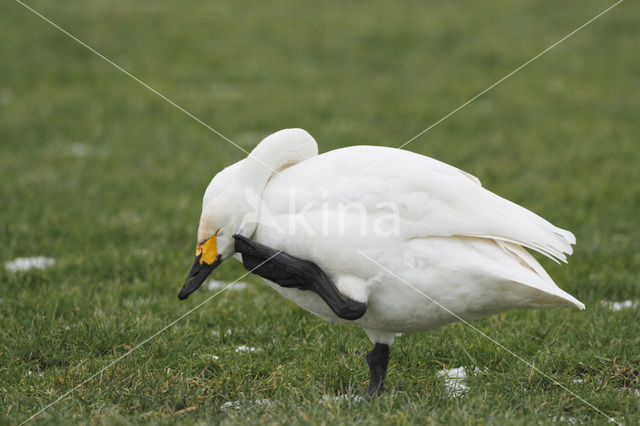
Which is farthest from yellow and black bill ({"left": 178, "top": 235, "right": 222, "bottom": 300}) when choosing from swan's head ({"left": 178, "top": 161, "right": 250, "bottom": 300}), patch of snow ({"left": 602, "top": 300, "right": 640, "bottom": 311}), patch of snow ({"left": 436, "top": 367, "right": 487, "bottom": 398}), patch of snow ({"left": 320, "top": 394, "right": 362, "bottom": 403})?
patch of snow ({"left": 602, "top": 300, "right": 640, "bottom": 311})

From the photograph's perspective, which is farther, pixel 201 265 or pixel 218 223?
pixel 201 265

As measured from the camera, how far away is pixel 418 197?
3.24m

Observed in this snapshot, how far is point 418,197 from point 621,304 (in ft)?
7.95

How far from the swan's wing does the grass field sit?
0.80 meters

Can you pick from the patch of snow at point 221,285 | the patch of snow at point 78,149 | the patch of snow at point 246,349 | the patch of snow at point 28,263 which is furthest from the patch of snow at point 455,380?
the patch of snow at point 78,149

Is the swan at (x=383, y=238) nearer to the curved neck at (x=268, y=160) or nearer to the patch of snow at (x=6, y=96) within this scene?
the curved neck at (x=268, y=160)

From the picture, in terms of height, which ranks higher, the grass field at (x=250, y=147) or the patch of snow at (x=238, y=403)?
the patch of snow at (x=238, y=403)

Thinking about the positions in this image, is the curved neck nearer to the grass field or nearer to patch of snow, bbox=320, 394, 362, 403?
patch of snow, bbox=320, 394, 362, 403

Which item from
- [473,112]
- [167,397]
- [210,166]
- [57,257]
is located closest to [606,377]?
[167,397]

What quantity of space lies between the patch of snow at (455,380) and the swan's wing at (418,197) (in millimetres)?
868

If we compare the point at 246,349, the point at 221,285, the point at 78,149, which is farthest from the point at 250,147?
the point at 246,349

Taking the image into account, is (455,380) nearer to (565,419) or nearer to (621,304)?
(565,419)

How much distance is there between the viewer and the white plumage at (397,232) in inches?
124

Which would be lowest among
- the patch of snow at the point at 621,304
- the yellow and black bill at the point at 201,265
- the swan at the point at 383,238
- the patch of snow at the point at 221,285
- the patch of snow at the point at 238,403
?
the patch of snow at the point at 221,285
